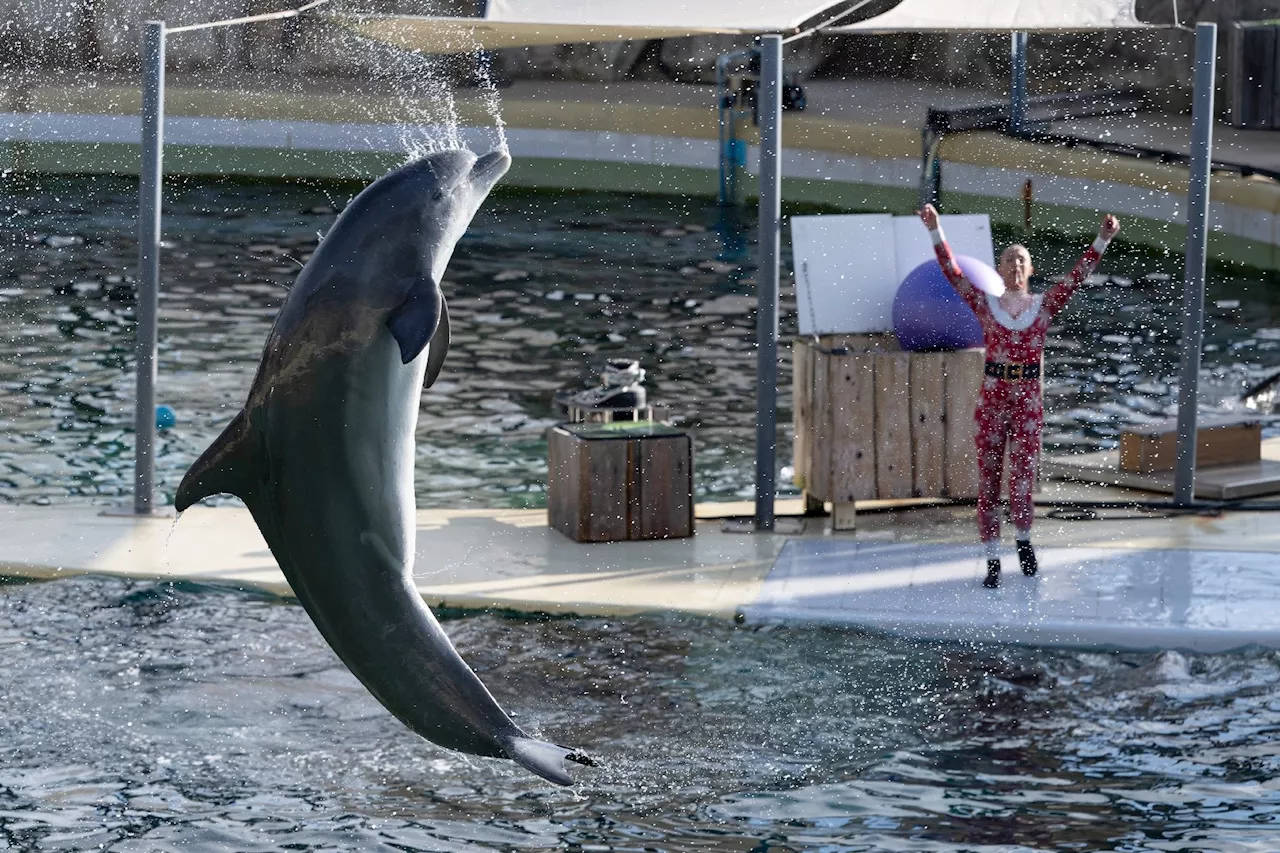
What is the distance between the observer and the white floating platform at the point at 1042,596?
8367 millimetres

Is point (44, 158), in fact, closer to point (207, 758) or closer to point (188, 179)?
point (188, 179)

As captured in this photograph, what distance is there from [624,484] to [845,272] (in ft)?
5.08

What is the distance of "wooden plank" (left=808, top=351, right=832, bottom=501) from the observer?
9.73 meters

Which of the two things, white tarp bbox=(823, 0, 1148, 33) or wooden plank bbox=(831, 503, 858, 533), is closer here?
wooden plank bbox=(831, 503, 858, 533)

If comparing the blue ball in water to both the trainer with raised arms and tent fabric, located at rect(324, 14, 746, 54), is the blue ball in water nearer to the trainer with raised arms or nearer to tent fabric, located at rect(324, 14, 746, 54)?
tent fabric, located at rect(324, 14, 746, 54)

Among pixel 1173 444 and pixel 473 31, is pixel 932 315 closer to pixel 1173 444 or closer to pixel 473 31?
pixel 1173 444

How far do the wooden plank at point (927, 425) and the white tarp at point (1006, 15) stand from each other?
72.4 inches

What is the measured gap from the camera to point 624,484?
9.55 meters

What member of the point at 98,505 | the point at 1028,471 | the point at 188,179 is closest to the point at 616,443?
the point at 1028,471

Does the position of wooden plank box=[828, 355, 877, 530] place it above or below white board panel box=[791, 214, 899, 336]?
below

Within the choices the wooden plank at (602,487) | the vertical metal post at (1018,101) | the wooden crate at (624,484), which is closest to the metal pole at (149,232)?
the wooden crate at (624,484)

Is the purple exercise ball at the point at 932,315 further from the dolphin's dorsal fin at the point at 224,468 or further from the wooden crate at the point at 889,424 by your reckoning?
the dolphin's dorsal fin at the point at 224,468

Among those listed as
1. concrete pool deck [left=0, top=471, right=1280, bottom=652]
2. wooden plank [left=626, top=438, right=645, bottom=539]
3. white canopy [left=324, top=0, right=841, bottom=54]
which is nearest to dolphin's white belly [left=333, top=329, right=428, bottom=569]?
concrete pool deck [left=0, top=471, right=1280, bottom=652]

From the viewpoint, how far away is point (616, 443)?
31.3 feet
